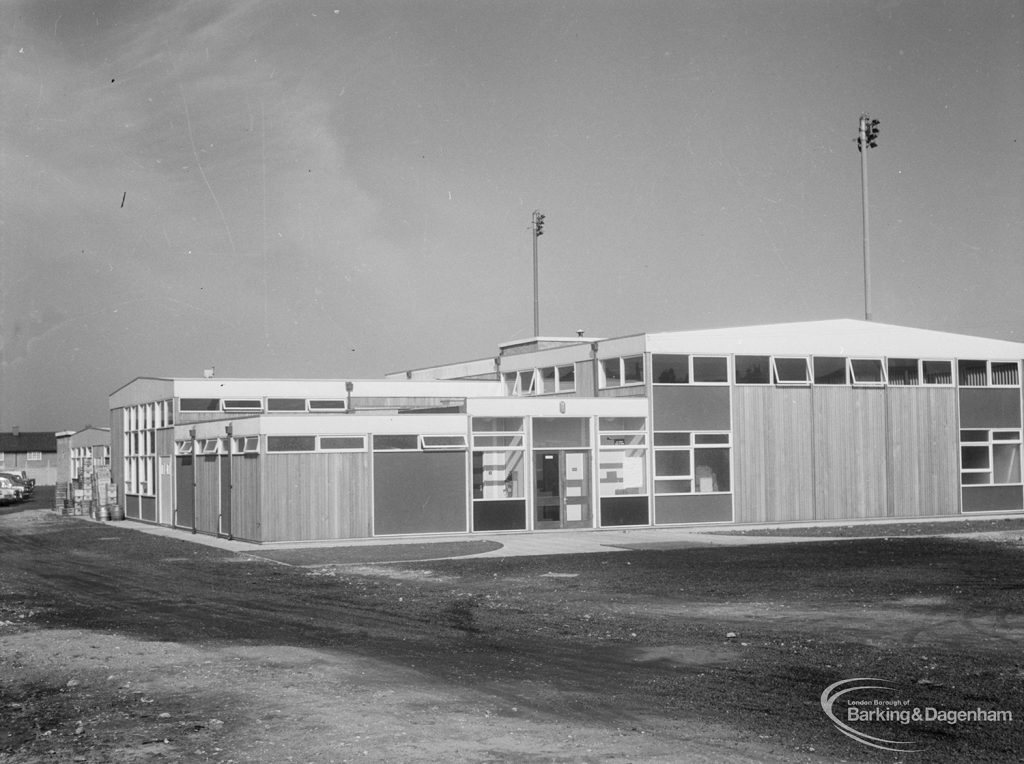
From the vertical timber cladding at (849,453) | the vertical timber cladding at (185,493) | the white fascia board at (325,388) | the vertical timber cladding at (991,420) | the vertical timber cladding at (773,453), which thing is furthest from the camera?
the white fascia board at (325,388)

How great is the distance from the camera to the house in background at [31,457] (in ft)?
316

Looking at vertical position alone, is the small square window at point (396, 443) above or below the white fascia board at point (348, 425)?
below

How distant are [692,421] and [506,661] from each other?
825 inches

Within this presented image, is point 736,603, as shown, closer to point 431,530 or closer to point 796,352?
point 431,530

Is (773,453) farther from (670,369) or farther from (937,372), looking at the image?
(937,372)

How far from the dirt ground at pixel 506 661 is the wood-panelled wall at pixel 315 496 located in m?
7.15

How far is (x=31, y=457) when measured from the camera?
97.5 meters

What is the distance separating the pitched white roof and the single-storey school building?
4cm

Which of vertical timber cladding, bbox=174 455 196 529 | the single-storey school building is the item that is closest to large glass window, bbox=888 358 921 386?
the single-storey school building

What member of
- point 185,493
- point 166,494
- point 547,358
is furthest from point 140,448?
point 547,358

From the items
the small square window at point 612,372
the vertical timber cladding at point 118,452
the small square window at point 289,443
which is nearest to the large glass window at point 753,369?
the small square window at point 612,372

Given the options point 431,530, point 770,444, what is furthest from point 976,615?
point 770,444

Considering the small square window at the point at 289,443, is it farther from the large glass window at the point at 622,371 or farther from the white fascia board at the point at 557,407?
the large glass window at the point at 622,371

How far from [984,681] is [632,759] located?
374 cm
